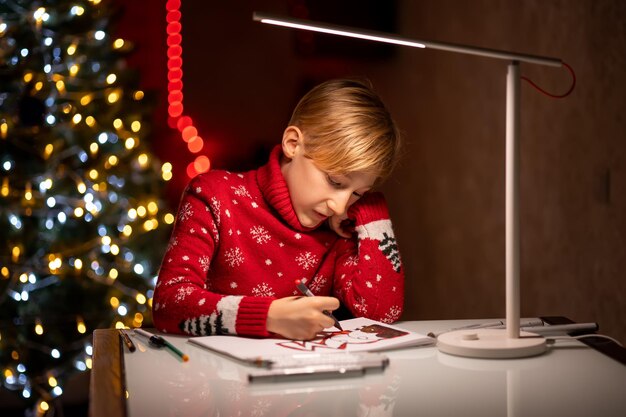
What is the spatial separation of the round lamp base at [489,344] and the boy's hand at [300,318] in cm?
19

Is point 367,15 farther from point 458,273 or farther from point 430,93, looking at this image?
point 458,273

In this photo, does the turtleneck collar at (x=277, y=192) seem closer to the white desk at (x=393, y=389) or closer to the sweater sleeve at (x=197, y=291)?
the sweater sleeve at (x=197, y=291)

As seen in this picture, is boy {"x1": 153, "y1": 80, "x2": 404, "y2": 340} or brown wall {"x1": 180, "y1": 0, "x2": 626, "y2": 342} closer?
boy {"x1": 153, "y1": 80, "x2": 404, "y2": 340}

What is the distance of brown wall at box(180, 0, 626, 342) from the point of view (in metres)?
2.25

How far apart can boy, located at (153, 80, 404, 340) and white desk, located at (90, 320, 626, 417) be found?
32cm

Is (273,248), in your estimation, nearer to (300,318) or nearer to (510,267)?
(300,318)

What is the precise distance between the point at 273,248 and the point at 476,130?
155 centimetres

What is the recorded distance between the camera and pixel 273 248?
175 centimetres

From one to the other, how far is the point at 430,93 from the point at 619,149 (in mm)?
1423

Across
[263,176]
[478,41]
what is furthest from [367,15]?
[263,176]

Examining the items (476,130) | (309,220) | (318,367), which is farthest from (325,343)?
(476,130)

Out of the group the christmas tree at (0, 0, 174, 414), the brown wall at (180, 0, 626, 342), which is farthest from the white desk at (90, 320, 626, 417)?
the christmas tree at (0, 0, 174, 414)

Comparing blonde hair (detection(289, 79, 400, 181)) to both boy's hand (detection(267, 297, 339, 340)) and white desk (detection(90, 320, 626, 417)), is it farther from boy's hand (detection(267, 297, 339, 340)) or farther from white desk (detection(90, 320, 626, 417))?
white desk (detection(90, 320, 626, 417))

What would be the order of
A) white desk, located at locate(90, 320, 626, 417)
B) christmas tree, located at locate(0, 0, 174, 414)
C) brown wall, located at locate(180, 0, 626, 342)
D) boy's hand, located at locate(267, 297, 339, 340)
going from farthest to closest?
christmas tree, located at locate(0, 0, 174, 414) < brown wall, located at locate(180, 0, 626, 342) < boy's hand, located at locate(267, 297, 339, 340) < white desk, located at locate(90, 320, 626, 417)
